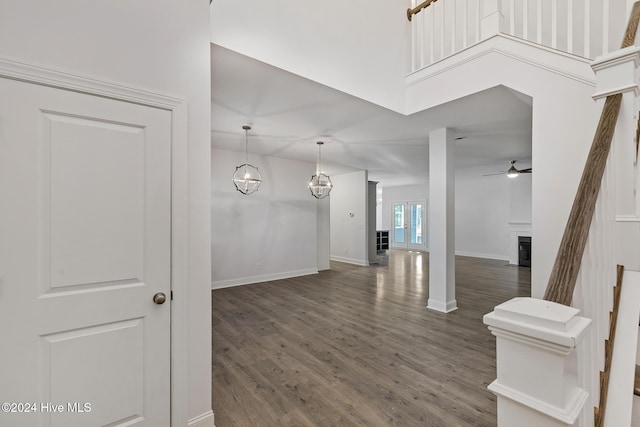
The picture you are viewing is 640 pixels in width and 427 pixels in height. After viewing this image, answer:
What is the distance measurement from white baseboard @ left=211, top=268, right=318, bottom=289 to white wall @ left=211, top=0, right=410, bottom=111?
434 centimetres

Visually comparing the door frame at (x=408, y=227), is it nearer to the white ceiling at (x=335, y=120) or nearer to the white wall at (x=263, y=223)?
the white ceiling at (x=335, y=120)

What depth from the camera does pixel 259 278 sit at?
6.00 meters

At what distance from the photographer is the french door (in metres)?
11.1

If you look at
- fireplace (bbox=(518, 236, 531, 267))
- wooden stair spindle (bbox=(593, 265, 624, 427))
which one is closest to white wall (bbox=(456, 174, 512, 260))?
fireplace (bbox=(518, 236, 531, 267))

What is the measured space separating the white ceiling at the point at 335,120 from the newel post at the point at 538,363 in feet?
8.49

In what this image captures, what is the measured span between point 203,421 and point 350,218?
6763 millimetres

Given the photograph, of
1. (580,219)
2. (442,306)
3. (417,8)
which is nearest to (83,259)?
(580,219)

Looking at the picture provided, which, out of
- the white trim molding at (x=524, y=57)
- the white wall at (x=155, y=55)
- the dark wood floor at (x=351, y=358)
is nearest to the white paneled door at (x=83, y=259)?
the white wall at (x=155, y=55)

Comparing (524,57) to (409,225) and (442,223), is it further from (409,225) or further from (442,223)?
(409,225)

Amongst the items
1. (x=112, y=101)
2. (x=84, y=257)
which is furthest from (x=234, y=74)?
(x=84, y=257)

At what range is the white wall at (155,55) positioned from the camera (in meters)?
1.32

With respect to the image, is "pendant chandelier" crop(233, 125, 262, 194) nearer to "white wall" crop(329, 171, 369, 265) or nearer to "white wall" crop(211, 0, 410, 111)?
"white wall" crop(211, 0, 410, 111)

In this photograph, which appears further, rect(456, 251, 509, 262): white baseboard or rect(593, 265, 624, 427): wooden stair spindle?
rect(456, 251, 509, 262): white baseboard

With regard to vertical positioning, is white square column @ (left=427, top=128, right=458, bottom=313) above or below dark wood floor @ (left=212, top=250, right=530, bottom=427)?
above
